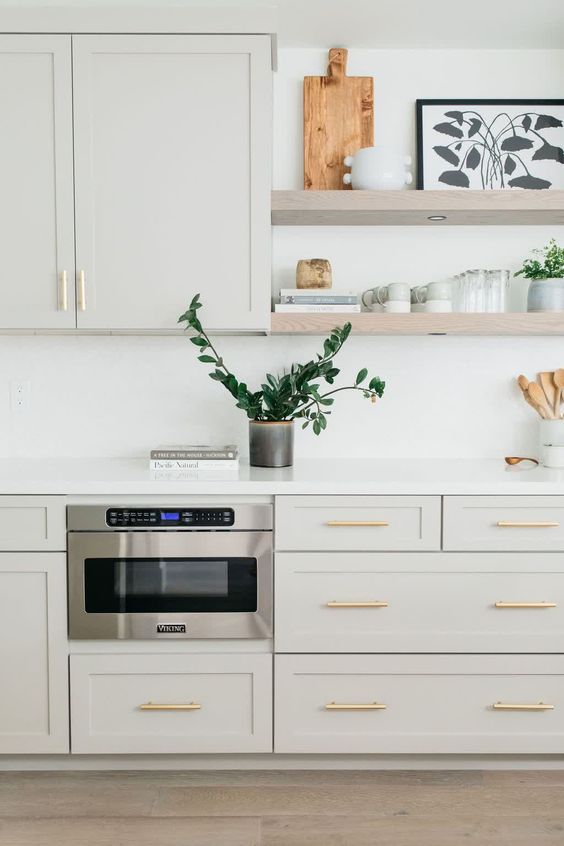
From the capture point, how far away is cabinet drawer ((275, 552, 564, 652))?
7.10 feet

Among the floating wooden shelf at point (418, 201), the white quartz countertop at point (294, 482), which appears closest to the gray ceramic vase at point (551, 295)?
the floating wooden shelf at point (418, 201)

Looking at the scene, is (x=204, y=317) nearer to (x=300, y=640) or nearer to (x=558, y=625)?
(x=300, y=640)

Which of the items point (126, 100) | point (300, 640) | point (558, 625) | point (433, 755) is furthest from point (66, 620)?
point (126, 100)

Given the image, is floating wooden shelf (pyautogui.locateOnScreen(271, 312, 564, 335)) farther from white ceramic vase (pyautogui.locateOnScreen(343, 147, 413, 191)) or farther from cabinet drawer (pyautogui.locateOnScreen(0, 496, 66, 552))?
cabinet drawer (pyautogui.locateOnScreen(0, 496, 66, 552))

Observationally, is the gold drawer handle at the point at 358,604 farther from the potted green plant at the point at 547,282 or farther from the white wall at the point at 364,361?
the potted green plant at the point at 547,282

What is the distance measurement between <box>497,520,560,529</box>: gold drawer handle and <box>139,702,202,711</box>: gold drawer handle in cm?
112

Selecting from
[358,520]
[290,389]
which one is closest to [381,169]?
[290,389]

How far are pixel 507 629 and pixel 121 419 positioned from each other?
159cm

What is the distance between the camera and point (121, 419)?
270cm

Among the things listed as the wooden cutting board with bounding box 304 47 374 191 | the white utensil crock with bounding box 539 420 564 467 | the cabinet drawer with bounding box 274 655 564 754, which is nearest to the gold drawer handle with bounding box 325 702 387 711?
the cabinet drawer with bounding box 274 655 564 754

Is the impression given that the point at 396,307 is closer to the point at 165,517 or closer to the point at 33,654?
the point at 165,517

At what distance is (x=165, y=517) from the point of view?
2.15 m

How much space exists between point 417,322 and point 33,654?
1657 mm

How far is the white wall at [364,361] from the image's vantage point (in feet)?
8.64
